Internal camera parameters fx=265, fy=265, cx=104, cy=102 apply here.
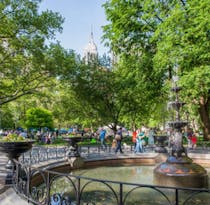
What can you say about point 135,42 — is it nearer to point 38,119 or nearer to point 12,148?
point 12,148

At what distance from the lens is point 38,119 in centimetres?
4444

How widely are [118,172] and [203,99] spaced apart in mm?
16403

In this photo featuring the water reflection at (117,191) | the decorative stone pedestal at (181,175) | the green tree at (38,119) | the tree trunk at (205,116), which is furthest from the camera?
the green tree at (38,119)

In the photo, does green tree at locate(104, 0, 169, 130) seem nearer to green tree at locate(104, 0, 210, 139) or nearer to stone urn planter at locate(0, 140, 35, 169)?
green tree at locate(104, 0, 210, 139)

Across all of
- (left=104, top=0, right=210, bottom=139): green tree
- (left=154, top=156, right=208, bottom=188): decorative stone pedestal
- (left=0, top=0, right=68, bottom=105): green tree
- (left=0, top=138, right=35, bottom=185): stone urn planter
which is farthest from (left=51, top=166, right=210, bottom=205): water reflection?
(left=0, top=0, right=68, bottom=105): green tree

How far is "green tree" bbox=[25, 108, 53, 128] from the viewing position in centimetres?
4435

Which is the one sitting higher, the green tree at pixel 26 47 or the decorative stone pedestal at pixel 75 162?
the green tree at pixel 26 47

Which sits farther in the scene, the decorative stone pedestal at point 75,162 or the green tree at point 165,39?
the green tree at point 165,39

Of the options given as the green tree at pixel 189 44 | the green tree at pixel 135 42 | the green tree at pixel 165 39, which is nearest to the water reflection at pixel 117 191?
the green tree at pixel 189 44

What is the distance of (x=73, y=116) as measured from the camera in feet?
115

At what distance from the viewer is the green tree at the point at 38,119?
44.3 meters

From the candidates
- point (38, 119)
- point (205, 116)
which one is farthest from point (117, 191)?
point (38, 119)

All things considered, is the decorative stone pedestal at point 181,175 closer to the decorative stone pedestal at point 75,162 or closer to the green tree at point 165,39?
the decorative stone pedestal at point 75,162

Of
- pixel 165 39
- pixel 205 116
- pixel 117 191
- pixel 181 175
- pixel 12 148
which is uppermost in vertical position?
pixel 165 39
